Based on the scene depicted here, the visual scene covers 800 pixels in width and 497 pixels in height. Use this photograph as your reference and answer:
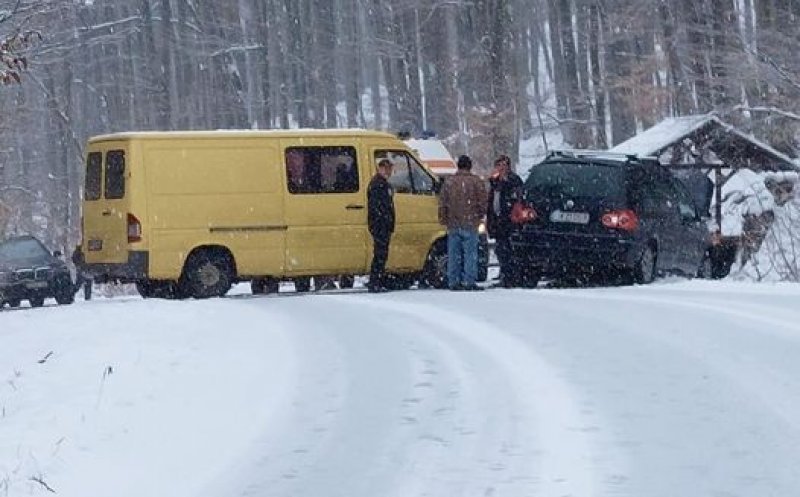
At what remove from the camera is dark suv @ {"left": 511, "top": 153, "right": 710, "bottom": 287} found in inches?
754

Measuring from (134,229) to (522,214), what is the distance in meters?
4.70

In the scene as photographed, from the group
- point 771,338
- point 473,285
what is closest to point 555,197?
point 473,285

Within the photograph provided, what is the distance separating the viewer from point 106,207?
778 inches

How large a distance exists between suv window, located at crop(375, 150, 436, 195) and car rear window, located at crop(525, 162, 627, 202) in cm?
184

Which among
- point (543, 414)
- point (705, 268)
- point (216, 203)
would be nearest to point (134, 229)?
point (216, 203)

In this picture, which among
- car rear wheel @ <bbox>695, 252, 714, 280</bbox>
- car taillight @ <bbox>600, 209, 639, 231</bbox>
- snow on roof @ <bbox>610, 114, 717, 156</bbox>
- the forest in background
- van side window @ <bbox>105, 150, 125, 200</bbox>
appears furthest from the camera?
the forest in background

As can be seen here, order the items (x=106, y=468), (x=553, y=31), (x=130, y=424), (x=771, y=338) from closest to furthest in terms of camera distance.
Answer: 1. (x=106, y=468)
2. (x=130, y=424)
3. (x=771, y=338)
4. (x=553, y=31)

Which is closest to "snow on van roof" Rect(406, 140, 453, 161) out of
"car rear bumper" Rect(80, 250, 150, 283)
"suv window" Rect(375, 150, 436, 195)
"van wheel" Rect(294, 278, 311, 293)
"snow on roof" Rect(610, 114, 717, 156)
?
"snow on roof" Rect(610, 114, 717, 156)

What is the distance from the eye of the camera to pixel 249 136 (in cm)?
1998

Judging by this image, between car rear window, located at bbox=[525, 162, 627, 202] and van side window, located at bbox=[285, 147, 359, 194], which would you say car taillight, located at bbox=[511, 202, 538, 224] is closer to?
car rear window, located at bbox=[525, 162, 627, 202]

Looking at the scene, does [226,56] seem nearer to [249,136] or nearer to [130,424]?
[249,136]

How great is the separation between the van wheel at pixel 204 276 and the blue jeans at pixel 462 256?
2787 mm

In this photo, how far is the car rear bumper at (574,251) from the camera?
62.8 ft

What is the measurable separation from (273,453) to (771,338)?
5.05 m
